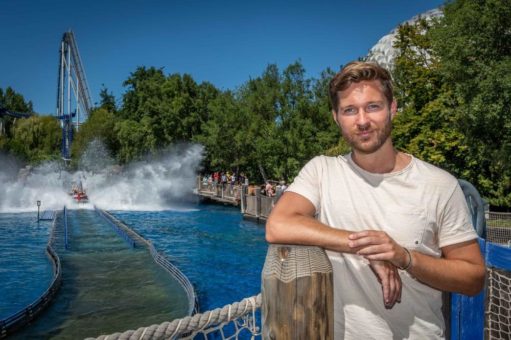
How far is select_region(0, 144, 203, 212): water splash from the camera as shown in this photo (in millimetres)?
41219

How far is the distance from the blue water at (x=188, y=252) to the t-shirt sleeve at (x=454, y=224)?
1122 cm

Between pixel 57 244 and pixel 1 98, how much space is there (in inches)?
2990

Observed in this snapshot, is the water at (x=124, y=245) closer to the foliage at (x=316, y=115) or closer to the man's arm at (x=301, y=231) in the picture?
the foliage at (x=316, y=115)

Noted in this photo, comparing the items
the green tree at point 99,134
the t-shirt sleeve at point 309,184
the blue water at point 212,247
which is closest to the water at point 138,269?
the blue water at point 212,247

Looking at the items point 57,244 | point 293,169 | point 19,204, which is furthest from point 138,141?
point 57,244

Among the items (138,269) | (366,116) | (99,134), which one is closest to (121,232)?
(138,269)

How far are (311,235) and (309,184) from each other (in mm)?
323

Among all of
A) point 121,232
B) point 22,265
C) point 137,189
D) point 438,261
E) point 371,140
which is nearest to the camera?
point 438,261

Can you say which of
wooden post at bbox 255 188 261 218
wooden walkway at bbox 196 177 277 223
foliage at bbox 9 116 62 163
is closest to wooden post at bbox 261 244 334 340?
wooden walkway at bbox 196 177 277 223

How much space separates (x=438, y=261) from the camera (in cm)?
164

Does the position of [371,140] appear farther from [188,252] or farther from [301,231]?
[188,252]

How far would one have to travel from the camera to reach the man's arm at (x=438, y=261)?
1541mm

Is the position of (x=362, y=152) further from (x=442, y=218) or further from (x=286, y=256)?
(x=286, y=256)

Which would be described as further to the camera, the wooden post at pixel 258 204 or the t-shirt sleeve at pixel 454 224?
the wooden post at pixel 258 204
